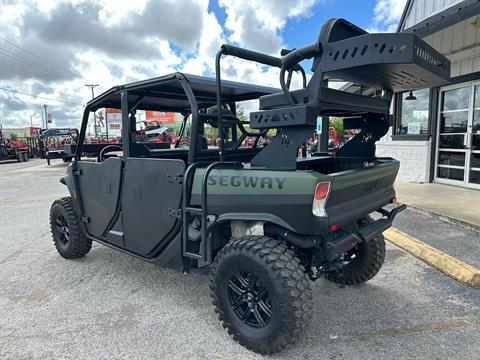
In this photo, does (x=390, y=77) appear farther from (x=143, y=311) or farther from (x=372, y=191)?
(x=143, y=311)

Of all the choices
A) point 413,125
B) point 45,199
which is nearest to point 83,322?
point 45,199

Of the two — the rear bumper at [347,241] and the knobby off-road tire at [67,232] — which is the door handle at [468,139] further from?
the knobby off-road tire at [67,232]

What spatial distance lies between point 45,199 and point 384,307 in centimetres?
860

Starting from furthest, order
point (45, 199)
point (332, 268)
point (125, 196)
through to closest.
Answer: point (45, 199) → point (125, 196) → point (332, 268)

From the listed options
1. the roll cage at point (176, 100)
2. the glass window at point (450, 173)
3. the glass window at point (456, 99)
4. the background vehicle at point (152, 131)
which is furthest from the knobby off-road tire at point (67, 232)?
the glass window at point (456, 99)

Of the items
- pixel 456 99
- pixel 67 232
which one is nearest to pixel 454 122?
pixel 456 99

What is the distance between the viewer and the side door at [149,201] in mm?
2918

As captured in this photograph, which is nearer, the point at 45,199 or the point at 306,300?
the point at 306,300

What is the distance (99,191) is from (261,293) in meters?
2.07

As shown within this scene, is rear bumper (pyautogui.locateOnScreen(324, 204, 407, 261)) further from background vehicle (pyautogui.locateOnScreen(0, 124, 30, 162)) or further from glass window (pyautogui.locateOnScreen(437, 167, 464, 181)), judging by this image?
background vehicle (pyautogui.locateOnScreen(0, 124, 30, 162))

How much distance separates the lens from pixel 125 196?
3334mm

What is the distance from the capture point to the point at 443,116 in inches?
346

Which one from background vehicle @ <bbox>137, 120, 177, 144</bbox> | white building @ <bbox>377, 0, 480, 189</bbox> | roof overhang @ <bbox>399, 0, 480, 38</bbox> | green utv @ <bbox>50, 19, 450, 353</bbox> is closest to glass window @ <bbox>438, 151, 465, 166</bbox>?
white building @ <bbox>377, 0, 480, 189</bbox>

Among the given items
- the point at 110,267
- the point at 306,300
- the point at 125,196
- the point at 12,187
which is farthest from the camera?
the point at 12,187
